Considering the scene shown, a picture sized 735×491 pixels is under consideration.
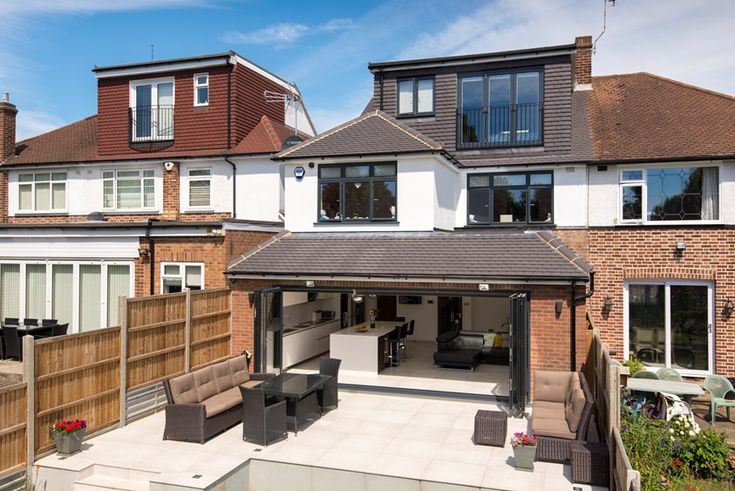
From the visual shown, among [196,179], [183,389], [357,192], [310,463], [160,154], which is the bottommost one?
[310,463]

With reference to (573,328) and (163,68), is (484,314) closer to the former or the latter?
(573,328)

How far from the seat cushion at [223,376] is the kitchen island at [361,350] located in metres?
3.92

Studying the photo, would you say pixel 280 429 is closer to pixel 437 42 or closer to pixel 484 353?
pixel 484 353

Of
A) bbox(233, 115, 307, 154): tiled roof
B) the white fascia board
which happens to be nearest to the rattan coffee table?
bbox(233, 115, 307, 154): tiled roof

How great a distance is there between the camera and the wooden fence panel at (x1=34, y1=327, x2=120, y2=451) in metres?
9.11

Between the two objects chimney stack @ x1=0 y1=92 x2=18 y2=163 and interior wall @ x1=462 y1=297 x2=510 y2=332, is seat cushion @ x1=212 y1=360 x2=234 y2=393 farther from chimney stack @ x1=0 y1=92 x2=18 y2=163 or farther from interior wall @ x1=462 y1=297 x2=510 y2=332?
chimney stack @ x1=0 y1=92 x2=18 y2=163

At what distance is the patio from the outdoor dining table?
8.32ft

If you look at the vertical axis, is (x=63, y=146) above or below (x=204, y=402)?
above

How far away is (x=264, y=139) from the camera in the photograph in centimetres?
2034

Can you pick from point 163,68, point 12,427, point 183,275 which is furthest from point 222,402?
point 163,68

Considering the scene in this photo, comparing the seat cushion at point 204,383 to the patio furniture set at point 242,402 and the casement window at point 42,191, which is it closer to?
the patio furniture set at point 242,402

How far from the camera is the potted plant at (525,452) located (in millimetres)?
8641

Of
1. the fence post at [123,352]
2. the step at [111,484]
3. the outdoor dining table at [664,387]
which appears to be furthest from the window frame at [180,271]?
the outdoor dining table at [664,387]

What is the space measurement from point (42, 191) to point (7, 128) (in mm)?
3021
